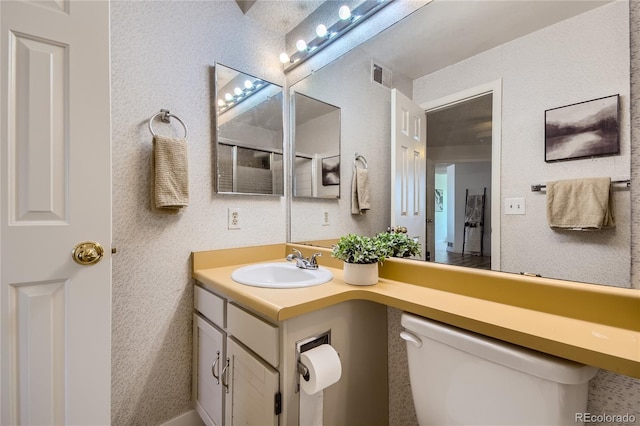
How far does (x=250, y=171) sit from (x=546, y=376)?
59.8 inches

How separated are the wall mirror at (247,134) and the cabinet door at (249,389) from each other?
0.86 meters

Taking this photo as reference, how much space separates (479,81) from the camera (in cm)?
105

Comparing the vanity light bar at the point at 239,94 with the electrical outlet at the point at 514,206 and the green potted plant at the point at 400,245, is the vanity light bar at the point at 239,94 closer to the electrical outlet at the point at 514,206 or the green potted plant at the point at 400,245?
the green potted plant at the point at 400,245

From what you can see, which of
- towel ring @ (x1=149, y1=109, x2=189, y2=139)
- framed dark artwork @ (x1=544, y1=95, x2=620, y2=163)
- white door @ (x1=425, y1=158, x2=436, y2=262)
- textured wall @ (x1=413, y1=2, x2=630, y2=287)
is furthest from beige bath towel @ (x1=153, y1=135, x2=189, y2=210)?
framed dark artwork @ (x1=544, y1=95, x2=620, y2=163)

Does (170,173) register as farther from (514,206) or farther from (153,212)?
(514,206)

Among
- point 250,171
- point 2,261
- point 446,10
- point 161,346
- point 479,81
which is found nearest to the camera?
point 2,261

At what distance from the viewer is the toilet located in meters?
0.65

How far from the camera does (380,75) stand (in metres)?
1.42

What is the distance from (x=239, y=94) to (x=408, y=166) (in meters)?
1.05

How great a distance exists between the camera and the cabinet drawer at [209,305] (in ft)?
3.91

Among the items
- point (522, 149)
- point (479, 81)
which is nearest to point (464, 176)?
point (522, 149)

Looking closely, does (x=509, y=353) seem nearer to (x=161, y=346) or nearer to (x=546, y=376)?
(x=546, y=376)

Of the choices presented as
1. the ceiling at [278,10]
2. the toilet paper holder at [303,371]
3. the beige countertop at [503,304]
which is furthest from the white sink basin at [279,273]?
the ceiling at [278,10]

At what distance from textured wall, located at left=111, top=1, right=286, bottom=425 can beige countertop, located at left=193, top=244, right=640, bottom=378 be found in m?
0.29
